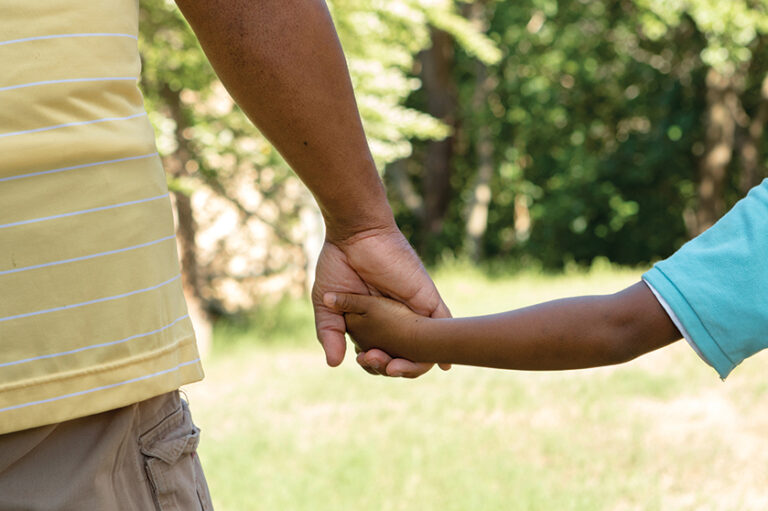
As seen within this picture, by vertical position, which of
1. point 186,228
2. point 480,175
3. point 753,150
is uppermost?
point 186,228

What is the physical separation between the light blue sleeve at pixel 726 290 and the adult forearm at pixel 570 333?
61 millimetres

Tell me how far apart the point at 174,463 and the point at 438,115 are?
50.2ft

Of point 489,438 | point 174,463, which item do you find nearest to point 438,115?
point 489,438

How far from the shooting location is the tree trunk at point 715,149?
549 inches

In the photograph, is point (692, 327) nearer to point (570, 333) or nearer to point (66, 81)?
point (570, 333)

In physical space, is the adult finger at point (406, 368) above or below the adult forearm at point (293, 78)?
below

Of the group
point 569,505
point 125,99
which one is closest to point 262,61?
point 125,99

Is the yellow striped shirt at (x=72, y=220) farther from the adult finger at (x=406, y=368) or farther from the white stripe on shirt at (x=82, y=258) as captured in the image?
the adult finger at (x=406, y=368)

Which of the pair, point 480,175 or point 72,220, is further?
point 480,175

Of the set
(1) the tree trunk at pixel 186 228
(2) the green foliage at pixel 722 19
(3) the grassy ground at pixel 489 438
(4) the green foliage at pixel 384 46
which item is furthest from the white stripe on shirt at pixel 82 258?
(2) the green foliage at pixel 722 19

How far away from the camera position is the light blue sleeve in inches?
53.7

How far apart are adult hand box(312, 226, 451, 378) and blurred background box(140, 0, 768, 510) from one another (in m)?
2.22

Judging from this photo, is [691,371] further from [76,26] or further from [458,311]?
[76,26]

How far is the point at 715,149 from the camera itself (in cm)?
1417
